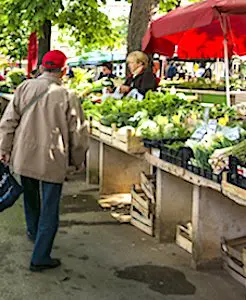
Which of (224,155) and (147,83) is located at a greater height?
(147,83)

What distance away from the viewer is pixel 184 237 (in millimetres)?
5180

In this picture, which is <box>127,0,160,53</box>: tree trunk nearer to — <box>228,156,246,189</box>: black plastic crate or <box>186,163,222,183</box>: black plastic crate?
<box>186,163,222,183</box>: black plastic crate

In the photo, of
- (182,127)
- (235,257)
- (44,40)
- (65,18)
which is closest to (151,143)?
(182,127)

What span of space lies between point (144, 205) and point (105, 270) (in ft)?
3.95

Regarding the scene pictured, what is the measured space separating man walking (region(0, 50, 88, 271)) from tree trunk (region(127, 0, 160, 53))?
4.94 meters

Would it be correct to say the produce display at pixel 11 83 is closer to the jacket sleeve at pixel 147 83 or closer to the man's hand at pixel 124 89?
the man's hand at pixel 124 89

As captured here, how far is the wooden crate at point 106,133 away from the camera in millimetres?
6262

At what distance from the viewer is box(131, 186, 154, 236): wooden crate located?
566 centimetres

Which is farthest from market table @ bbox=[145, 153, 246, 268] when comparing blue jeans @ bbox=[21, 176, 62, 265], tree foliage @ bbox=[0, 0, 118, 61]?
tree foliage @ bbox=[0, 0, 118, 61]

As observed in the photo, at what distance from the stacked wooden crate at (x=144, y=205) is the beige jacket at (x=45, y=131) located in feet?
4.33

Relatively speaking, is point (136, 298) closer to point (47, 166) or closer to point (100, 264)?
point (100, 264)

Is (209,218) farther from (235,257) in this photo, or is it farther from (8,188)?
(8,188)

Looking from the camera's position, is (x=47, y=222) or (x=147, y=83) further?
(x=147, y=83)

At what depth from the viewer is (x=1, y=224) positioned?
19.4 feet
